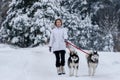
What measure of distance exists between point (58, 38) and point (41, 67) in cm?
237

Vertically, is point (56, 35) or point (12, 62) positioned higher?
point (56, 35)

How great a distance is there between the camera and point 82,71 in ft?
52.1

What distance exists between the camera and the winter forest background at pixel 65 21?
2817 centimetres

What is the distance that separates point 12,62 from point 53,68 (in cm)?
176

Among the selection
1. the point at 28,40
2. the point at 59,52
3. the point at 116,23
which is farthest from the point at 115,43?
the point at 59,52

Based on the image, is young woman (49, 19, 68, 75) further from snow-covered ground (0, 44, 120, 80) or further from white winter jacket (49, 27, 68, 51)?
snow-covered ground (0, 44, 120, 80)

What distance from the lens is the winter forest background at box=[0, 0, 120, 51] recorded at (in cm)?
2817

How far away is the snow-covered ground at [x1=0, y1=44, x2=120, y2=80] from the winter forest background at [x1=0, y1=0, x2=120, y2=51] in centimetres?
654

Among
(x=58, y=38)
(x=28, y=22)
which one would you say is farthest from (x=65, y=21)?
(x=58, y=38)

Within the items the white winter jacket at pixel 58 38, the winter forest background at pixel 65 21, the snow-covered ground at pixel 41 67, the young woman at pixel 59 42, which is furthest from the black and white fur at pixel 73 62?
the winter forest background at pixel 65 21

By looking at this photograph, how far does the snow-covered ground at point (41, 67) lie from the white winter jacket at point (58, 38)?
919mm

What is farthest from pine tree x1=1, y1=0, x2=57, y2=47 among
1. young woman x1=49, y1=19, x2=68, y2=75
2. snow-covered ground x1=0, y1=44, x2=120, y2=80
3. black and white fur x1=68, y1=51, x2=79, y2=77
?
black and white fur x1=68, y1=51, x2=79, y2=77

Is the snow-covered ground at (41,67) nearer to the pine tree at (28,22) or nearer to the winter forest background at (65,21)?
the pine tree at (28,22)

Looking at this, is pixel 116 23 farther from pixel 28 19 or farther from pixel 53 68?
pixel 53 68
